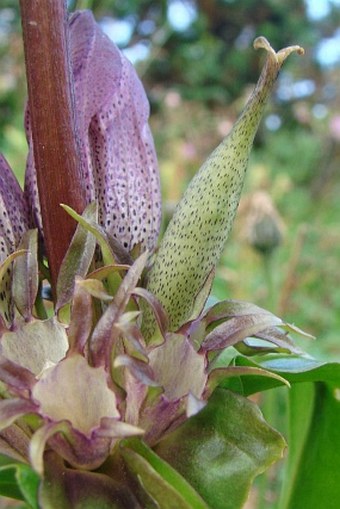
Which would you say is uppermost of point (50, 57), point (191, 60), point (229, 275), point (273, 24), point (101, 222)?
point (273, 24)

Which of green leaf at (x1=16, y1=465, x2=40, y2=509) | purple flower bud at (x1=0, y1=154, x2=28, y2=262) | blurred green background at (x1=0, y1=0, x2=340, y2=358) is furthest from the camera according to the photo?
blurred green background at (x1=0, y1=0, x2=340, y2=358)

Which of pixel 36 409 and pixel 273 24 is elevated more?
pixel 273 24

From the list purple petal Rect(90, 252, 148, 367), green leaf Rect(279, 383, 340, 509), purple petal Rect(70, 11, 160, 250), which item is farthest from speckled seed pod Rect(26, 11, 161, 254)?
green leaf Rect(279, 383, 340, 509)

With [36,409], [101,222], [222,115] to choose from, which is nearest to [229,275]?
[101,222]

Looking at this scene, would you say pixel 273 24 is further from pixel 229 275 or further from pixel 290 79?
pixel 229 275

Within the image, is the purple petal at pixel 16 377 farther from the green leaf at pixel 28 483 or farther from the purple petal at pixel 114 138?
the purple petal at pixel 114 138

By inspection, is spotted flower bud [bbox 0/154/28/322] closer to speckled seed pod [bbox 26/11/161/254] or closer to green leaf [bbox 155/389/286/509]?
speckled seed pod [bbox 26/11/161/254]

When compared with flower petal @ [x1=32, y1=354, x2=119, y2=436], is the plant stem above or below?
above
